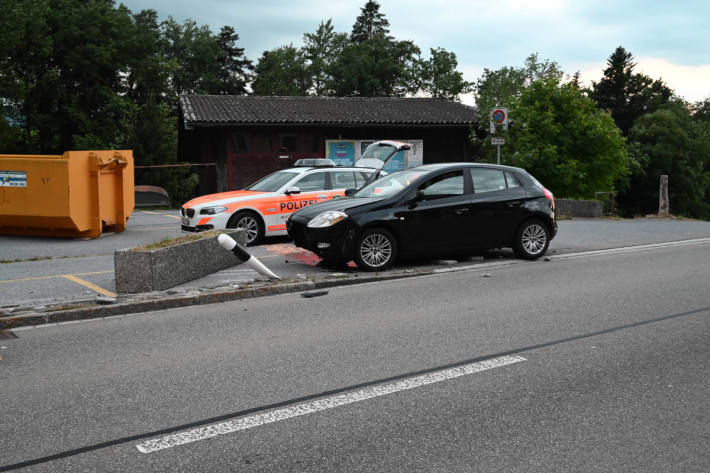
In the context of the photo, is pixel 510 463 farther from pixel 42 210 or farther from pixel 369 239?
pixel 42 210

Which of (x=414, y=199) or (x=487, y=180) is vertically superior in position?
(x=487, y=180)

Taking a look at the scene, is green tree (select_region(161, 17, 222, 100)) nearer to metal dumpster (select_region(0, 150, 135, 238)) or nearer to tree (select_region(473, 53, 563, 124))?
tree (select_region(473, 53, 563, 124))

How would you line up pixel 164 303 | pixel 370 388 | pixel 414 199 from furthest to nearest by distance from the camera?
pixel 414 199 → pixel 164 303 → pixel 370 388

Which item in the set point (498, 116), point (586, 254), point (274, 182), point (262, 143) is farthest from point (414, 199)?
point (262, 143)

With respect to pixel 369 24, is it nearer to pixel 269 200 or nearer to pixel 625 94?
pixel 625 94

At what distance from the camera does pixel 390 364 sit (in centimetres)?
520

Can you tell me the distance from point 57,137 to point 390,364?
36008 mm

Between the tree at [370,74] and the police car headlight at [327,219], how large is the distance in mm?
49583

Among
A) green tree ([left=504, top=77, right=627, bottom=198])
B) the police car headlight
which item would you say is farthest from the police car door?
green tree ([left=504, top=77, right=627, bottom=198])

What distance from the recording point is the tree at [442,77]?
55.7 metres

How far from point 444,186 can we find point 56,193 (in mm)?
7883

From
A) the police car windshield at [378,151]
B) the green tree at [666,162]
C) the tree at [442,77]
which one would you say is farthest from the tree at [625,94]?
the police car windshield at [378,151]

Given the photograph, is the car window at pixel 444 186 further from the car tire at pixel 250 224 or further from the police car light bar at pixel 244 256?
the car tire at pixel 250 224

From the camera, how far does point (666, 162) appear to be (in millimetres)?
48375
